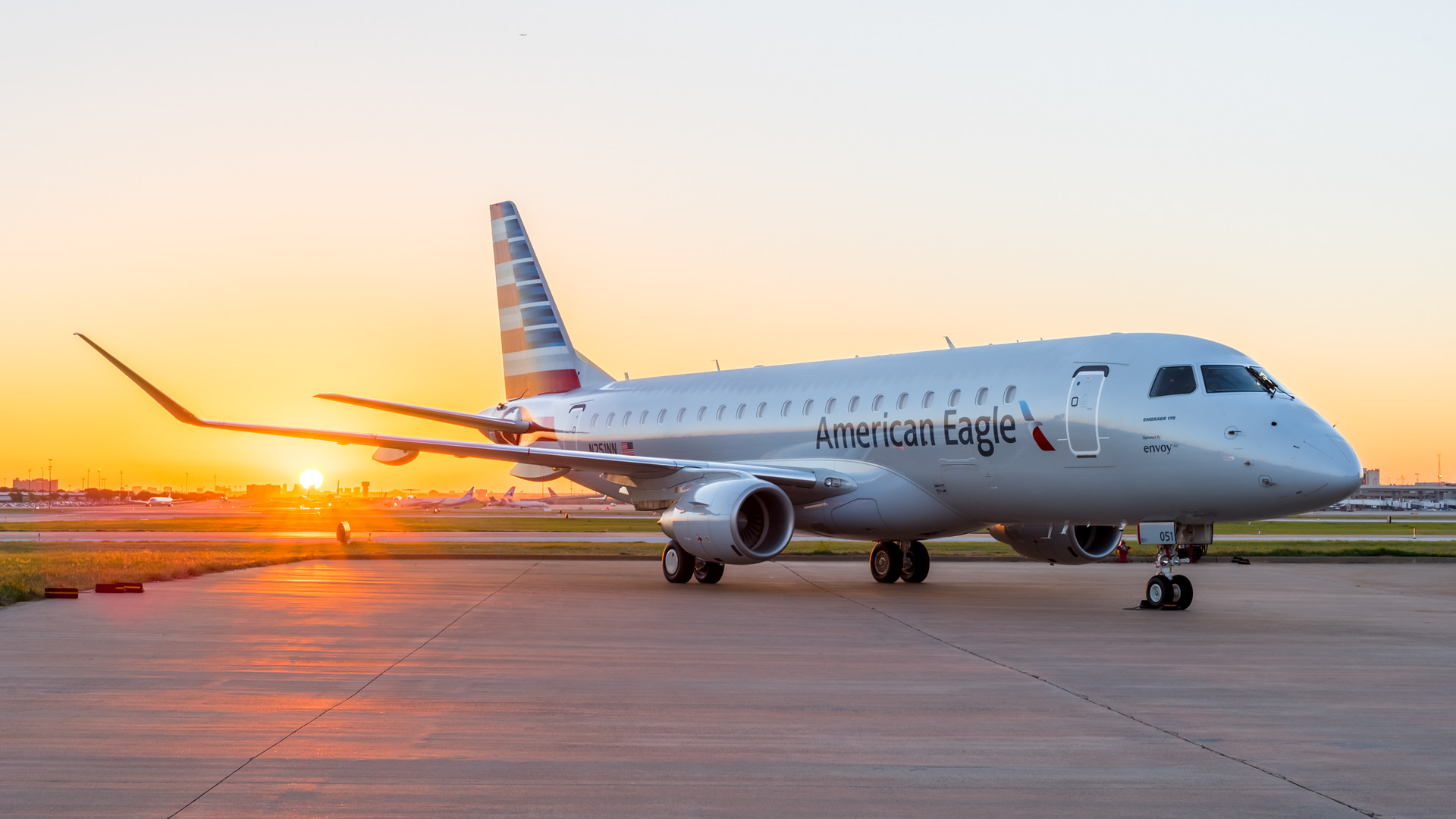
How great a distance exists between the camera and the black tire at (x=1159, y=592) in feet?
54.3

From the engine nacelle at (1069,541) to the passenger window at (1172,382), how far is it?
3.71 meters

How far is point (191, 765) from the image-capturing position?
6.36 m

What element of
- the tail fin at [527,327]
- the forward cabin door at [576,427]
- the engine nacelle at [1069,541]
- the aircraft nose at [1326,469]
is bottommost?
the engine nacelle at [1069,541]

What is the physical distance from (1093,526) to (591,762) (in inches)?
594

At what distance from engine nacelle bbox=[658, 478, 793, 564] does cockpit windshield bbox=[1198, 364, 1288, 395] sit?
6343 mm

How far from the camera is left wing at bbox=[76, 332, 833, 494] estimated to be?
20.7m

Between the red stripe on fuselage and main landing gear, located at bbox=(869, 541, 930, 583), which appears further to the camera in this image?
main landing gear, located at bbox=(869, 541, 930, 583)

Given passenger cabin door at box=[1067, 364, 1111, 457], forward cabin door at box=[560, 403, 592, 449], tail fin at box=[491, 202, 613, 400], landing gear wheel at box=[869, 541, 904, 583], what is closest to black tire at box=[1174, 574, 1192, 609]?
passenger cabin door at box=[1067, 364, 1111, 457]

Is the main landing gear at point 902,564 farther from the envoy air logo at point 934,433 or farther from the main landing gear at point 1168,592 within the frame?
the main landing gear at point 1168,592

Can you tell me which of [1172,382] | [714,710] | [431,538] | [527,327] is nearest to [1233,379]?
[1172,382]

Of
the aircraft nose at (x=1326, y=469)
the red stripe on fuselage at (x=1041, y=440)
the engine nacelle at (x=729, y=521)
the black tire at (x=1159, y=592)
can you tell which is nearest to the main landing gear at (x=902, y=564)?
the engine nacelle at (x=729, y=521)

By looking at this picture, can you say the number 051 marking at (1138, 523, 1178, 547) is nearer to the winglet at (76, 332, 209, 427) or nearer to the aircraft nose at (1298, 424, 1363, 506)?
the aircraft nose at (1298, 424, 1363, 506)

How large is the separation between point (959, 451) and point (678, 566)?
17.7 feet

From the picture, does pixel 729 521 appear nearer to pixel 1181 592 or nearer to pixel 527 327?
pixel 1181 592
